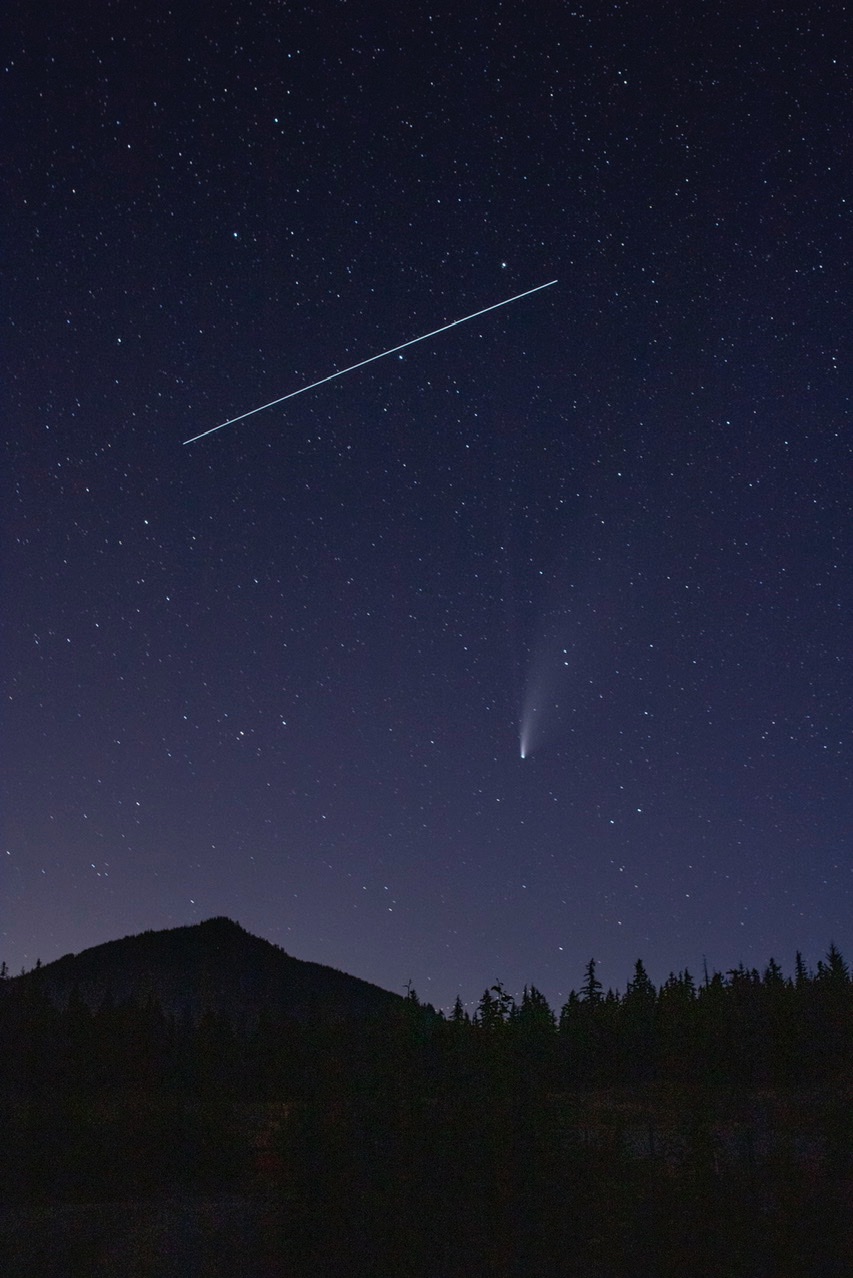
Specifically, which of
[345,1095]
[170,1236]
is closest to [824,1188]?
[345,1095]

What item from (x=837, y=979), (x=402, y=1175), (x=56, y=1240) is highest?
(x=837, y=979)

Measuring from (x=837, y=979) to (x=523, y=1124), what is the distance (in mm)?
76677

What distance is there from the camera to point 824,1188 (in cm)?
1417

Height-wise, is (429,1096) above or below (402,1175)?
above

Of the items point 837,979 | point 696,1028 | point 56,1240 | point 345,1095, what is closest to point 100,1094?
point 696,1028

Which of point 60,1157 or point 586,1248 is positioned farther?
point 60,1157

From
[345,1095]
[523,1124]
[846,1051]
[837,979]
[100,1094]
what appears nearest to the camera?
[523,1124]

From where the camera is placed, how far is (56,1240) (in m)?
17.5

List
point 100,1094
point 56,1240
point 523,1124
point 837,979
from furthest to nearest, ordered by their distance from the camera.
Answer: point 837,979 < point 100,1094 < point 56,1240 < point 523,1124

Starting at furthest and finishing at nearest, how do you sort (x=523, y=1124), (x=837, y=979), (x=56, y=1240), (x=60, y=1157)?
1. (x=837, y=979)
2. (x=60, y=1157)
3. (x=56, y=1240)
4. (x=523, y=1124)

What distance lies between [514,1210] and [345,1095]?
8.78ft

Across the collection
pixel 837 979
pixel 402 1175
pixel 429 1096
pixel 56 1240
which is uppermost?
pixel 837 979

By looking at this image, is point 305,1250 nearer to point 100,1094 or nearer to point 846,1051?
point 100,1094

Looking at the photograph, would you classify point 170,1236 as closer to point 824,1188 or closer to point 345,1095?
point 345,1095
